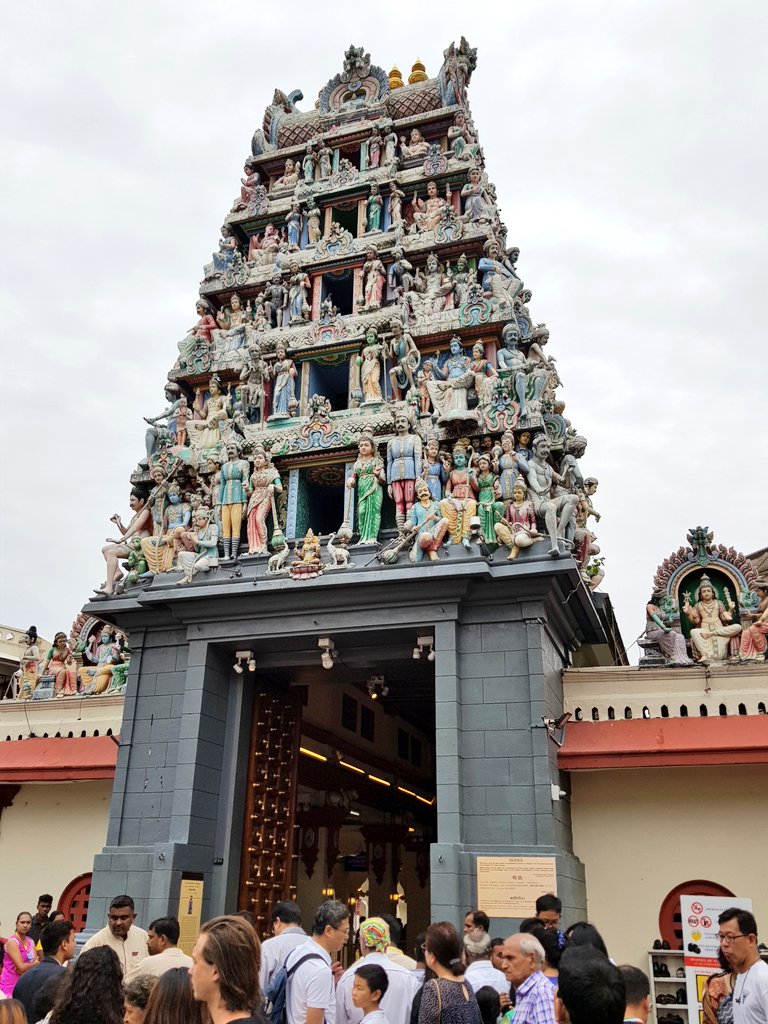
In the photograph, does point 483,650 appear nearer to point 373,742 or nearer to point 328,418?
point 328,418

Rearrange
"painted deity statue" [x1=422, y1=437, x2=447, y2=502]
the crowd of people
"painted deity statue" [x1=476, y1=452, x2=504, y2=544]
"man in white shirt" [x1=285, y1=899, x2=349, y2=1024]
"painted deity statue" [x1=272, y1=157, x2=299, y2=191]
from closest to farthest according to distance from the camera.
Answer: the crowd of people
"man in white shirt" [x1=285, y1=899, x2=349, y2=1024]
"painted deity statue" [x1=476, y1=452, x2=504, y2=544]
"painted deity statue" [x1=422, y1=437, x2=447, y2=502]
"painted deity statue" [x1=272, y1=157, x2=299, y2=191]

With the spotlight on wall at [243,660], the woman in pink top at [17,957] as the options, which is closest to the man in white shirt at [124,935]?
the woman in pink top at [17,957]

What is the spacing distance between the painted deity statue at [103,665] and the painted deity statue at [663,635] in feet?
38.4

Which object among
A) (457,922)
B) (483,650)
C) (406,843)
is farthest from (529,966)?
(406,843)

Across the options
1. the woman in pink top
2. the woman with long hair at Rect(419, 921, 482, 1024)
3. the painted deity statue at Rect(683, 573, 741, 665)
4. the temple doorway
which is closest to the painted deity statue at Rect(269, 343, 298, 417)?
the temple doorway

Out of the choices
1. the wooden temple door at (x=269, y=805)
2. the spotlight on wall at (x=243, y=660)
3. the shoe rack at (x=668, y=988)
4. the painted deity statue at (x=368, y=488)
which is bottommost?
the shoe rack at (x=668, y=988)

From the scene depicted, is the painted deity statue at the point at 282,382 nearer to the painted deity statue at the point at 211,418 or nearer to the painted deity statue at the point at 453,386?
the painted deity statue at the point at 211,418

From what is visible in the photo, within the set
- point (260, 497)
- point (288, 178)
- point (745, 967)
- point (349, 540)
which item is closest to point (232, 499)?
point (260, 497)

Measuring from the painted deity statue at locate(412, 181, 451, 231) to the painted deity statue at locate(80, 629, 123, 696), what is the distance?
12.0m

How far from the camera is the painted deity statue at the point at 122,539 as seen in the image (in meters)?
17.2

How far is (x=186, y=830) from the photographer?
14.3 meters

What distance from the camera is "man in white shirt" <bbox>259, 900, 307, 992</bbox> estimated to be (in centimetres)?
655

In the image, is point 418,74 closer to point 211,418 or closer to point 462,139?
point 462,139

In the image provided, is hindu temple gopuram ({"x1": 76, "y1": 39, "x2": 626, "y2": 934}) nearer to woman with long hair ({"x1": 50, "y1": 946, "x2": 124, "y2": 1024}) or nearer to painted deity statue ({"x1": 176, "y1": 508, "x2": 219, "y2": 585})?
painted deity statue ({"x1": 176, "y1": 508, "x2": 219, "y2": 585})
